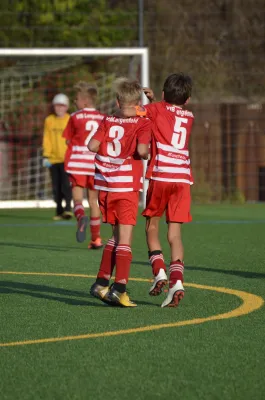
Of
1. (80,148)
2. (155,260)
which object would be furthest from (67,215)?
(155,260)

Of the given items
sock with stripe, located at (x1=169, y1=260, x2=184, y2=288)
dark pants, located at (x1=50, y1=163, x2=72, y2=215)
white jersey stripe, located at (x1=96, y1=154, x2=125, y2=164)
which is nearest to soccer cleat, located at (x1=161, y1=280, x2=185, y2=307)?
sock with stripe, located at (x1=169, y1=260, x2=184, y2=288)

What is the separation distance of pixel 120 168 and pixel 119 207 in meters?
0.25

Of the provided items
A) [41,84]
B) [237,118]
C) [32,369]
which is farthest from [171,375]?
[237,118]

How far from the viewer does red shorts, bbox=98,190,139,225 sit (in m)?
7.39

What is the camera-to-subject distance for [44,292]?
7.90 m

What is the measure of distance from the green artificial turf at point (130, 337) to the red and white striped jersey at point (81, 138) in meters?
1.24

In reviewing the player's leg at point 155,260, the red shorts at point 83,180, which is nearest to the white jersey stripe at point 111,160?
the player's leg at point 155,260

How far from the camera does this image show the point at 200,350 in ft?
18.0

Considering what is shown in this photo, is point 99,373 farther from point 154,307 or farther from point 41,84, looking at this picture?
point 41,84

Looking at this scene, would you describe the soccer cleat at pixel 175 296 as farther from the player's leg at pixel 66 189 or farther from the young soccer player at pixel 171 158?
the player's leg at pixel 66 189

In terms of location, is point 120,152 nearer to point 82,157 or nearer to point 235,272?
point 235,272

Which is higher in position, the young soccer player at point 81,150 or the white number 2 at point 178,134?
the white number 2 at point 178,134

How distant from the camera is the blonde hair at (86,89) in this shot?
11.4 meters

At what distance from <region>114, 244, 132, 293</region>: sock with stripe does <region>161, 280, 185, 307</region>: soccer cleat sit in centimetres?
28
